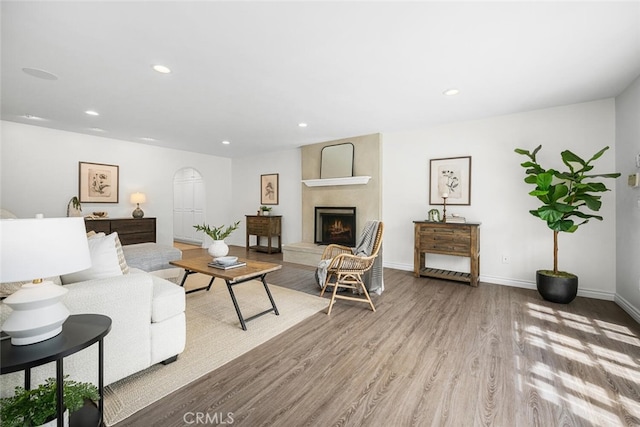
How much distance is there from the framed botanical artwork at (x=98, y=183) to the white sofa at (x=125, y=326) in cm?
471

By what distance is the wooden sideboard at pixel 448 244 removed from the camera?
385 centimetres

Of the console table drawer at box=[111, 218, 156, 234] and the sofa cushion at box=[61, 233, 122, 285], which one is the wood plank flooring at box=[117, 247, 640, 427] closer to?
the sofa cushion at box=[61, 233, 122, 285]

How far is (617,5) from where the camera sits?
1.76 m

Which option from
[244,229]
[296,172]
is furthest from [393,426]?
[244,229]

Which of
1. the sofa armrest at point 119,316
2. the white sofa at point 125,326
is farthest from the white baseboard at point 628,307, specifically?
the sofa armrest at point 119,316

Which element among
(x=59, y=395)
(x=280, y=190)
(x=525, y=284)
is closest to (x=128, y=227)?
(x=280, y=190)

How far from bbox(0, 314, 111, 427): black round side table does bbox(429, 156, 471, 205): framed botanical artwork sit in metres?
4.24

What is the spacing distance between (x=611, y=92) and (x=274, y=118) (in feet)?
13.7

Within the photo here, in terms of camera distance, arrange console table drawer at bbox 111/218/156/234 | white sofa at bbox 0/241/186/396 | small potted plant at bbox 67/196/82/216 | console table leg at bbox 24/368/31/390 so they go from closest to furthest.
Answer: console table leg at bbox 24/368/31/390 < white sofa at bbox 0/241/186/396 < small potted plant at bbox 67/196/82/216 < console table drawer at bbox 111/218/156/234

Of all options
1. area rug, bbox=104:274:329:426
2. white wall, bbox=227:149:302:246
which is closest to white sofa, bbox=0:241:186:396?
area rug, bbox=104:274:329:426

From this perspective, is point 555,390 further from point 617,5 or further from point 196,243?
point 196,243

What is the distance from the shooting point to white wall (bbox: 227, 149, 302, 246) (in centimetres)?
643

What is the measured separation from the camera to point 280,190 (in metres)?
6.71

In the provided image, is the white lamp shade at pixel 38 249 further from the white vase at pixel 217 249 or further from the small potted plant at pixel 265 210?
the small potted plant at pixel 265 210
